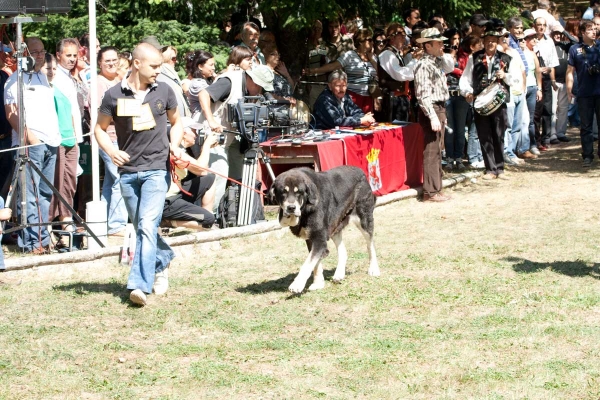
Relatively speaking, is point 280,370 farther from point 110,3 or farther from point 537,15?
point 537,15

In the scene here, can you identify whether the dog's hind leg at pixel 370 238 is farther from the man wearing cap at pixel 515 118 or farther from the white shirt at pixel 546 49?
the white shirt at pixel 546 49

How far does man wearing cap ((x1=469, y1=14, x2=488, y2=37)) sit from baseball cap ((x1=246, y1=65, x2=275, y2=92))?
16.2 feet

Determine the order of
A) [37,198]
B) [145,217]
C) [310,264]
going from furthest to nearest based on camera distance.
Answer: [37,198] < [310,264] < [145,217]

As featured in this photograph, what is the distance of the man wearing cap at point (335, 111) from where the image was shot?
13.5 m

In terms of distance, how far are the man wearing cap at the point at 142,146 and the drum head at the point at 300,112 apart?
501 centimetres

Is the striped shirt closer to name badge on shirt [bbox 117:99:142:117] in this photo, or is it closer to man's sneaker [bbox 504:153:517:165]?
man's sneaker [bbox 504:153:517:165]

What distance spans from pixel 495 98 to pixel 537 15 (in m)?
5.45

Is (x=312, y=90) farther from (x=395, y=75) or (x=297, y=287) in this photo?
(x=297, y=287)

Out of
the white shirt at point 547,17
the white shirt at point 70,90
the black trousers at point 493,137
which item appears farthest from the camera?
the white shirt at point 547,17

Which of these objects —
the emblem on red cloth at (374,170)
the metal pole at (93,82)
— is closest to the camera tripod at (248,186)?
the metal pole at (93,82)

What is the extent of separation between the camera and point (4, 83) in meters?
10.6

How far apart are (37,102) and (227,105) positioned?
7.29 ft

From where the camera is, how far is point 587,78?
15.9 metres

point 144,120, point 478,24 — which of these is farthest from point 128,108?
point 478,24
